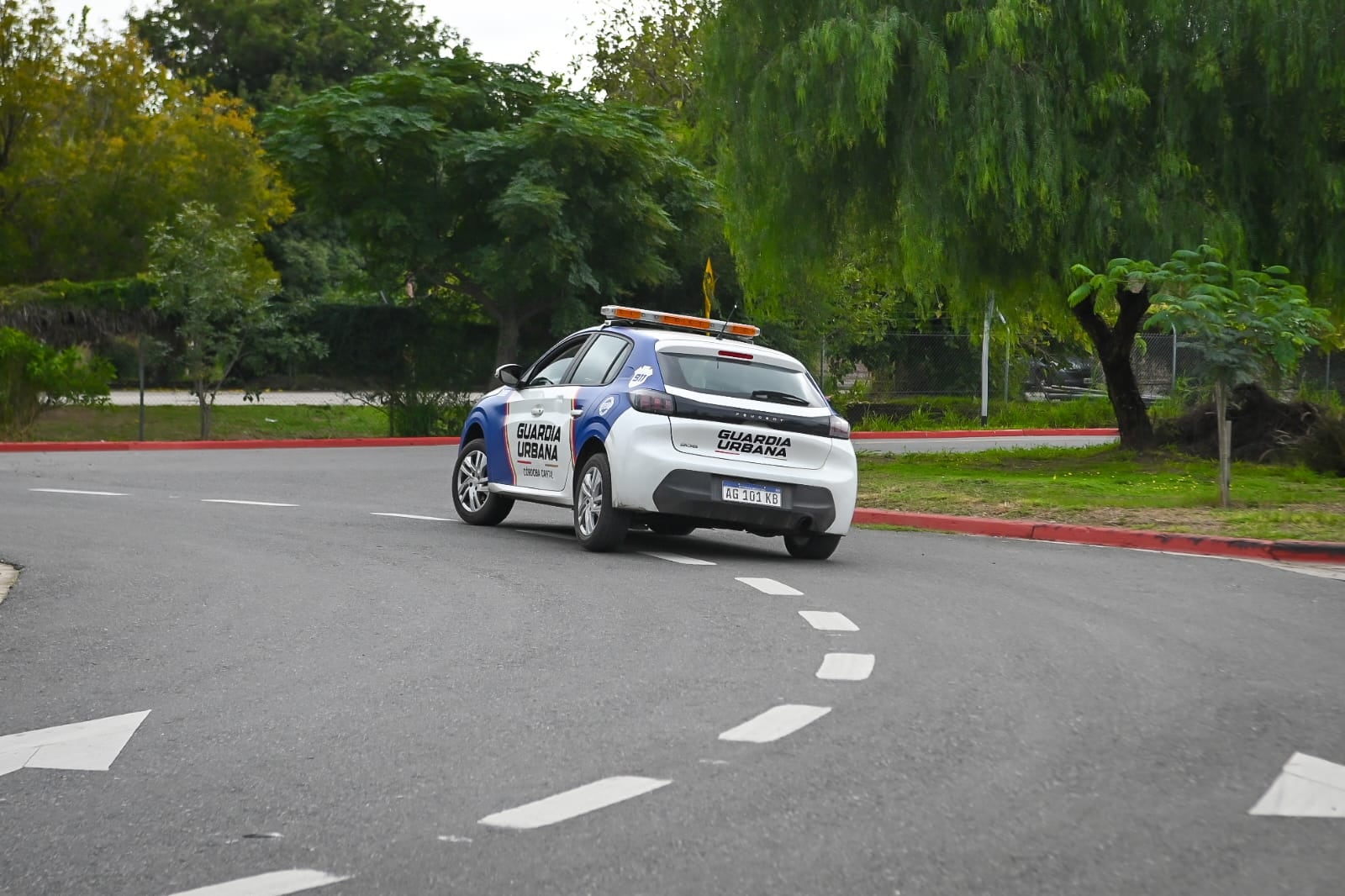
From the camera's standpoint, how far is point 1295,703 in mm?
7160

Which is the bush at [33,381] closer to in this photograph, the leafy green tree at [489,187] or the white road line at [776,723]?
the leafy green tree at [489,187]

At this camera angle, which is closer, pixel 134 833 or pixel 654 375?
pixel 134 833

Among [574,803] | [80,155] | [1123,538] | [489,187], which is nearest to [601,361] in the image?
[1123,538]

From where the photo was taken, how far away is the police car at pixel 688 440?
488 inches

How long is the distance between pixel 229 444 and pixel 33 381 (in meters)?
3.22

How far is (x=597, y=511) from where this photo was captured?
12742 millimetres

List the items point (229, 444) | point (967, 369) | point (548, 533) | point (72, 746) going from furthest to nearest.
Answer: point (967, 369)
point (229, 444)
point (548, 533)
point (72, 746)

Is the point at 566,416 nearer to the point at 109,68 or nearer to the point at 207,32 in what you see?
the point at 109,68

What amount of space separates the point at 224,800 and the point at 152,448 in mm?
23979

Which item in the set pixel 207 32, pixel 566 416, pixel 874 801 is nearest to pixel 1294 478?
pixel 566 416

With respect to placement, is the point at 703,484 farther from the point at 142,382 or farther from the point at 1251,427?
the point at 142,382

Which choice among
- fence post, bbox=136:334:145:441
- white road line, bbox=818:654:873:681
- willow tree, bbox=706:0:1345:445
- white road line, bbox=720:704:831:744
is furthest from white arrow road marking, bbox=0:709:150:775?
fence post, bbox=136:334:145:441

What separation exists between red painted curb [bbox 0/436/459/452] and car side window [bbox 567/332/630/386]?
16.0 m

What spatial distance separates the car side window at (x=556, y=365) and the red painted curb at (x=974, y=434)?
21.5 metres
